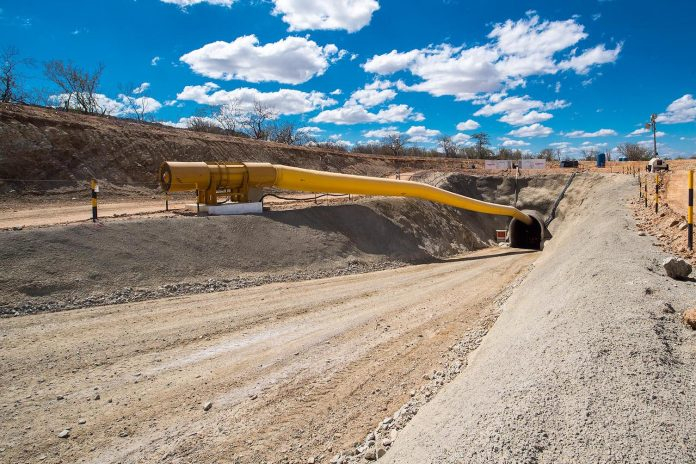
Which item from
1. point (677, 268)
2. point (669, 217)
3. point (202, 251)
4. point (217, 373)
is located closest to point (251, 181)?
point (202, 251)

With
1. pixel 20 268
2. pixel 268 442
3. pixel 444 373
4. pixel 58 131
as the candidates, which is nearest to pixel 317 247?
pixel 20 268

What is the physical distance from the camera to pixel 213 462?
4695 mm

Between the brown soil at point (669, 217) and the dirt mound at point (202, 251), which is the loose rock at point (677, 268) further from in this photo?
the dirt mound at point (202, 251)

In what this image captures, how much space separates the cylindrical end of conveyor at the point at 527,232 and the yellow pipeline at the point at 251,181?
10.4m

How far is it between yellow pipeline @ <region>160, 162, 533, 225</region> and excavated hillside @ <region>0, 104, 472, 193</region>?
8.03 metres

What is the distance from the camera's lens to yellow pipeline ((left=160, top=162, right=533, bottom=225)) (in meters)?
14.6

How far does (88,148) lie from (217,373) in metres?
18.8

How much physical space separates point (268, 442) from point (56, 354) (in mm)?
4238

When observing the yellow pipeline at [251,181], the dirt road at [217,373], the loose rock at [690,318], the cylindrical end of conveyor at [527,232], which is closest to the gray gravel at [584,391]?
the loose rock at [690,318]

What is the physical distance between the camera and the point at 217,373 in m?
6.68

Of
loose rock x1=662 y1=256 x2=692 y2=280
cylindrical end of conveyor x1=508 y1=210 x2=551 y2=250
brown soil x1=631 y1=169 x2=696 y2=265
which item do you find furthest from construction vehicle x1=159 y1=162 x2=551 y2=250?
loose rock x1=662 y1=256 x2=692 y2=280

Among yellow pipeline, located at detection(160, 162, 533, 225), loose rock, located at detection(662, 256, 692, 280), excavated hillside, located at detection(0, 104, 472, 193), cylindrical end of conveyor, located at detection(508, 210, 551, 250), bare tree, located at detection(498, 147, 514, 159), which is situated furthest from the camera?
bare tree, located at detection(498, 147, 514, 159)

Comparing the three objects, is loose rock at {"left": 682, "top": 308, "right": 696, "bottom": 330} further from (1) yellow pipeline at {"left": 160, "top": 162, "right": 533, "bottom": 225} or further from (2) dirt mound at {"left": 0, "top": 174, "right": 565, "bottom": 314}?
(1) yellow pipeline at {"left": 160, "top": 162, "right": 533, "bottom": 225}

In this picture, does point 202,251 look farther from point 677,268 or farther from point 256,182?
point 677,268
